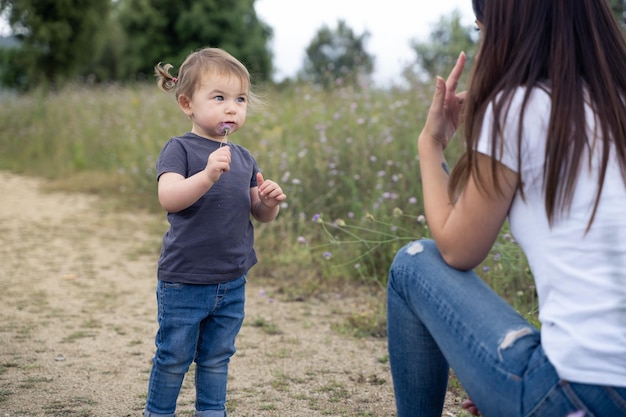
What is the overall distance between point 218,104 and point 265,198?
324mm

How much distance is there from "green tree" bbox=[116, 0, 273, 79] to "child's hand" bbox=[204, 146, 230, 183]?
31.0 metres

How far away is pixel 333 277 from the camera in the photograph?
15.2 ft

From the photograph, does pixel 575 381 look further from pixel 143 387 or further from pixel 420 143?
pixel 143 387

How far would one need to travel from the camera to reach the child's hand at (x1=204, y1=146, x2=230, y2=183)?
212cm

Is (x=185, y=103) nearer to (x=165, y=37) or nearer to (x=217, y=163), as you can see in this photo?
(x=217, y=163)

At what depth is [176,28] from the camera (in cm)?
3331

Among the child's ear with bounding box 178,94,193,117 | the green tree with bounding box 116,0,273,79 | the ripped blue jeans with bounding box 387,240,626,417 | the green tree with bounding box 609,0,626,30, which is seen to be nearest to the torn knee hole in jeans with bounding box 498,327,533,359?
the ripped blue jeans with bounding box 387,240,626,417

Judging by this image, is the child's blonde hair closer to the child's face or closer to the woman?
the child's face

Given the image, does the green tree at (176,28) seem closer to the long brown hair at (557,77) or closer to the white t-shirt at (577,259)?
the long brown hair at (557,77)

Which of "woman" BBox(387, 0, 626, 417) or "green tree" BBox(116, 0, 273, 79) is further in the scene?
"green tree" BBox(116, 0, 273, 79)

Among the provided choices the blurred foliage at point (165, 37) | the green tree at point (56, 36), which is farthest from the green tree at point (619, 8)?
the blurred foliage at point (165, 37)

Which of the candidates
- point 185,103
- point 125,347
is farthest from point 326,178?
point 185,103

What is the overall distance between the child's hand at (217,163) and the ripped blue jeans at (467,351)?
55cm

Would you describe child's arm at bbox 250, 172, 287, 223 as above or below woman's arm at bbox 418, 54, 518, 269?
below
